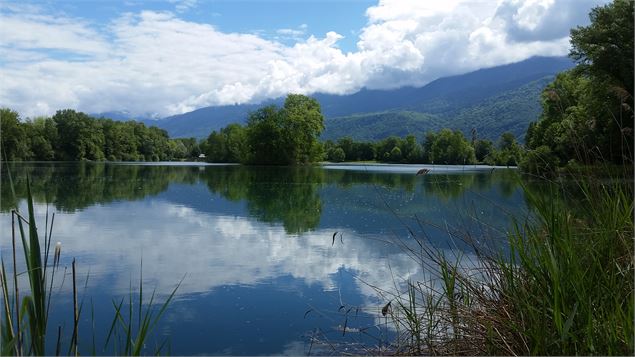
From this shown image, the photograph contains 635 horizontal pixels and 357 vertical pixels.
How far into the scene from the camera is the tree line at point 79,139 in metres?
68.1

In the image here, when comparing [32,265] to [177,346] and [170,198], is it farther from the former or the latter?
[170,198]

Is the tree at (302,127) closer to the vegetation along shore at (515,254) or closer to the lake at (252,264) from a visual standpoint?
the vegetation along shore at (515,254)

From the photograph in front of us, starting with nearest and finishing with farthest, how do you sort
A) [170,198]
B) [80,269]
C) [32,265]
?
[32,265]
[80,269]
[170,198]

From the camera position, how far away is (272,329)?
17.6 ft

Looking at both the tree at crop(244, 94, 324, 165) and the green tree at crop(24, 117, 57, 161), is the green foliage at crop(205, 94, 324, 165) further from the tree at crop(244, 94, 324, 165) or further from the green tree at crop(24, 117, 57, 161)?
the green tree at crop(24, 117, 57, 161)

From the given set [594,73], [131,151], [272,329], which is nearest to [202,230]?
[272,329]

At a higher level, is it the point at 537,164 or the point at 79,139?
the point at 79,139

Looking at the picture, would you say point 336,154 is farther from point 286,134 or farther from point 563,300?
point 563,300

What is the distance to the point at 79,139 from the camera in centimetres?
7712

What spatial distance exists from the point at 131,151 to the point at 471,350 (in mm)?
96479

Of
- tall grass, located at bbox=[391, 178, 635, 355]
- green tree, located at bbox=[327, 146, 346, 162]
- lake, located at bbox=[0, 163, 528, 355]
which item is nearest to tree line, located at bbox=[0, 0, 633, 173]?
green tree, located at bbox=[327, 146, 346, 162]

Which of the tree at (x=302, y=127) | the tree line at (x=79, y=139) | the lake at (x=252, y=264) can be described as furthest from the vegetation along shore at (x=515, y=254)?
the tree at (x=302, y=127)

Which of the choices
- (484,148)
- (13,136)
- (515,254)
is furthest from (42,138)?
(484,148)

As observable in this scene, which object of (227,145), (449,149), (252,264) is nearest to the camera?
(449,149)
